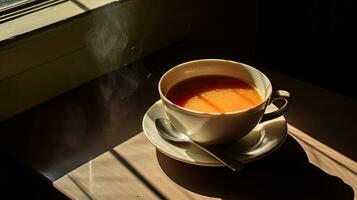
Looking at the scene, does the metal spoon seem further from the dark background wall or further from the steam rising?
the dark background wall

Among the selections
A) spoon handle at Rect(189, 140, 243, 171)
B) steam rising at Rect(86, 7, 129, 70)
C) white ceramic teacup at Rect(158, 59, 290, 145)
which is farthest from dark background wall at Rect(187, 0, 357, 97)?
spoon handle at Rect(189, 140, 243, 171)

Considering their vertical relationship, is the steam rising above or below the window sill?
below

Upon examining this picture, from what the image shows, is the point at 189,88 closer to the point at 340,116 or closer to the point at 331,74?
the point at 340,116

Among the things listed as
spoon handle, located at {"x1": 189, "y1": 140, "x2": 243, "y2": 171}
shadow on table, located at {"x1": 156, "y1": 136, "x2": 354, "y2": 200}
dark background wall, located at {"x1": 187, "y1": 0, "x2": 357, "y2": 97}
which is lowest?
dark background wall, located at {"x1": 187, "y1": 0, "x2": 357, "y2": 97}

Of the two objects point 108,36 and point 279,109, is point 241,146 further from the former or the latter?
point 108,36

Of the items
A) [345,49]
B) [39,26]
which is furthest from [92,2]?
[345,49]

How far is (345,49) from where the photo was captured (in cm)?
154

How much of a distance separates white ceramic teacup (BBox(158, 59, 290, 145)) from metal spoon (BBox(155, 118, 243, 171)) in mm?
12

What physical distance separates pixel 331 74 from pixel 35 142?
116 cm

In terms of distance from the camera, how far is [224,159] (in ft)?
2.18

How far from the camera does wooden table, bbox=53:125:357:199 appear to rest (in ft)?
2.20

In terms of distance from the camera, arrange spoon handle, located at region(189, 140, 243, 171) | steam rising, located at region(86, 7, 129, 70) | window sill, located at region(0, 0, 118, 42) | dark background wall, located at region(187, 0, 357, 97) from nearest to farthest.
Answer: spoon handle, located at region(189, 140, 243, 171) < window sill, located at region(0, 0, 118, 42) < steam rising, located at region(86, 7, 129, 70) < dark background wall, located at region(187, 0, 357, 97)

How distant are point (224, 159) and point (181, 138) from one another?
3.2 inches

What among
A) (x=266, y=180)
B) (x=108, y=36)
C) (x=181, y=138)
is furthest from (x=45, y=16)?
(x=266, y=180)
